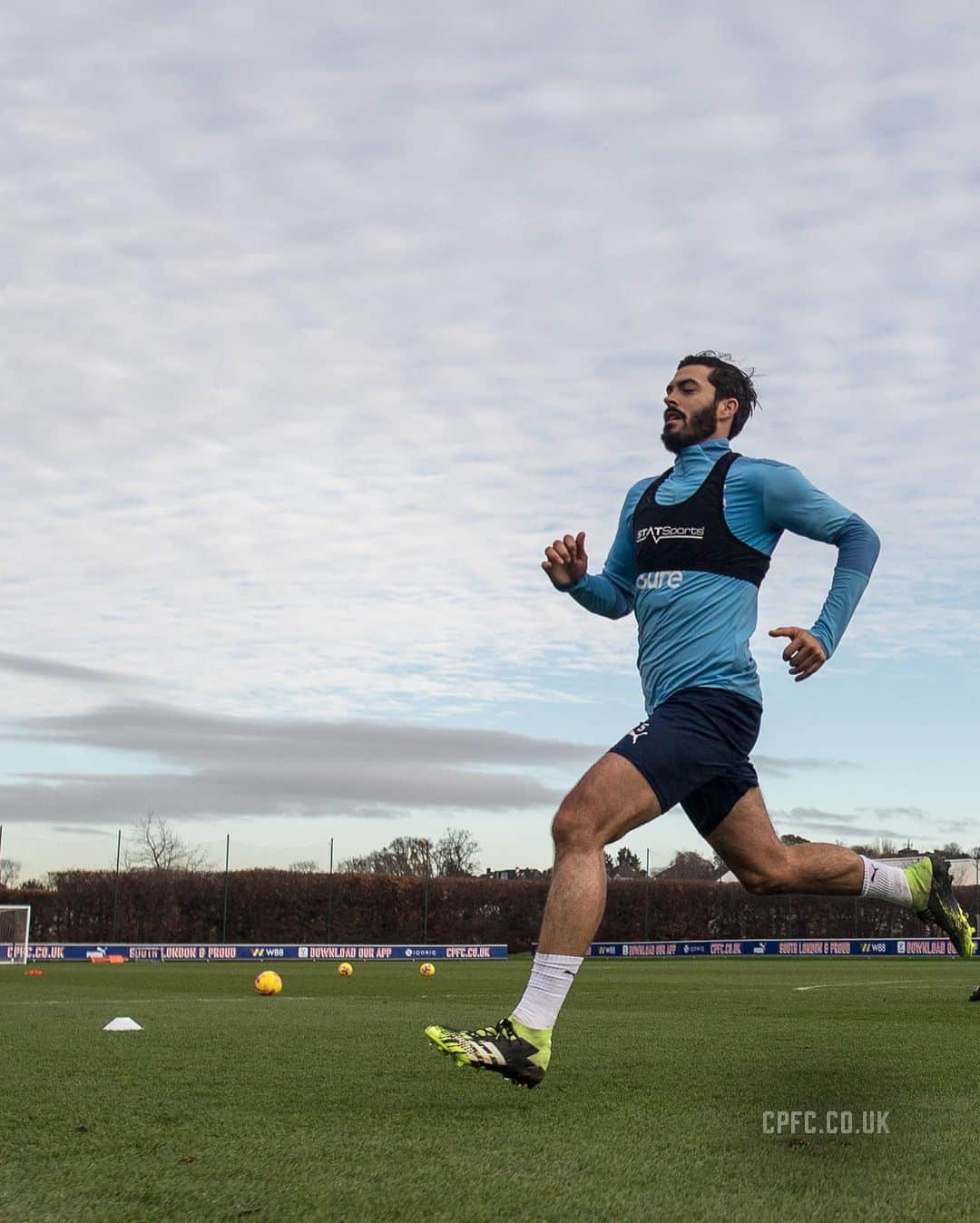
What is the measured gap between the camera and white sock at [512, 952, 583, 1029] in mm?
4500

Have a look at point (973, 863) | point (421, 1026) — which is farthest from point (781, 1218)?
Result: point (973, 863)

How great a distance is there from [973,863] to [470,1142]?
53457 millimetres

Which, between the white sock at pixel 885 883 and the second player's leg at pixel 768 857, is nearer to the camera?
the second player's leg at pixel 768 857

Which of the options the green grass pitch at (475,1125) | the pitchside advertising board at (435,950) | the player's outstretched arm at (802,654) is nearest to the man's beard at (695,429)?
the player's outstretched arm at (802,654)

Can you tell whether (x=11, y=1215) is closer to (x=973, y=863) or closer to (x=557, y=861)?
(x=557, y=861)

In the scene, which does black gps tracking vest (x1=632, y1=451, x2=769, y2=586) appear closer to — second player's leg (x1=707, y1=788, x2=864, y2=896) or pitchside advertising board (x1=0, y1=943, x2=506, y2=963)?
second player's leg (x1=707, y1=788, x2=864, y2=896)

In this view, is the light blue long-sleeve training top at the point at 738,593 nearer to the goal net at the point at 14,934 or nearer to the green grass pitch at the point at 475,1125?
the green grass pitch at the point at 475,1125

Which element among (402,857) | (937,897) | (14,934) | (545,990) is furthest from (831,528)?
(402,857)

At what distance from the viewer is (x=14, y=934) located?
35.6m

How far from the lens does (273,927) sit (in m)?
46.4

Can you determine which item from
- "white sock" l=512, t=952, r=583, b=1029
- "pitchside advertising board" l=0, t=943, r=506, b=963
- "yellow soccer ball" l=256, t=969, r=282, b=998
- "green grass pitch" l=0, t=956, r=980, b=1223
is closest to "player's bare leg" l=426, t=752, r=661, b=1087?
"white sock" l=512, t=952, r=583, b=1029

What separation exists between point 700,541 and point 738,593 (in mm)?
233

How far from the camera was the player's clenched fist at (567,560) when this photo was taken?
18.1 ft

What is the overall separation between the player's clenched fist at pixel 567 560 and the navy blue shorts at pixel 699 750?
2.77 ft
